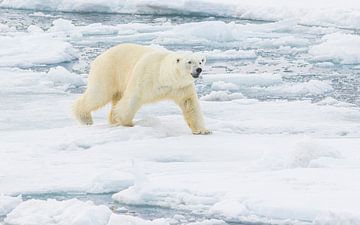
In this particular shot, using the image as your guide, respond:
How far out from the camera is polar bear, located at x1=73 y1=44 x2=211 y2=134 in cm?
586

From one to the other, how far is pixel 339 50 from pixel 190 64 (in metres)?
6.24

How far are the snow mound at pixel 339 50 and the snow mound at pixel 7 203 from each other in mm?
7777

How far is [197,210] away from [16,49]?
877 cm

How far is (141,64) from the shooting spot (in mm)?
6086

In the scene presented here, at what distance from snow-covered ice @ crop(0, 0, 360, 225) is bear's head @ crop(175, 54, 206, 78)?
460 millimetres

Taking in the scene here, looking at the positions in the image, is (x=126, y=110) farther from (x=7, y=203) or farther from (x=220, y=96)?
(x=220, y=96)

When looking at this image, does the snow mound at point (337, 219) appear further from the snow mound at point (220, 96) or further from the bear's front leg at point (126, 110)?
the snow mound at point (220, 96)

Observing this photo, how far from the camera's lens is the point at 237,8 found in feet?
56.4

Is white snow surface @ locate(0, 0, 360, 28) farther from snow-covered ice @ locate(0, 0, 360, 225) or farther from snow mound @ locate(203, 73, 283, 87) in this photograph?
snow mound @ locate(203, 73, 283, 87)

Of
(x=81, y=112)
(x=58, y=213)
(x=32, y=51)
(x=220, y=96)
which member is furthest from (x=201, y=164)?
(x=32, y=51)


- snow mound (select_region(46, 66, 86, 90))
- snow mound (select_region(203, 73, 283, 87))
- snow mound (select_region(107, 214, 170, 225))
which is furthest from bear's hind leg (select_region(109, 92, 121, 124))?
snow mound (select_region(203, 73, 283, 87))

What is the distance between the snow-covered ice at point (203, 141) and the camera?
13.1ft

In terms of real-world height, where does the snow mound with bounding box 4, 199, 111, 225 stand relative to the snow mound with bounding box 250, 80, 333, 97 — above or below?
above

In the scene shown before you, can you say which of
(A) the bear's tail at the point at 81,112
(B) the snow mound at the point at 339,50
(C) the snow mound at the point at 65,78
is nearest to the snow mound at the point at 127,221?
(A) the bear's tail at the point at 81,112
